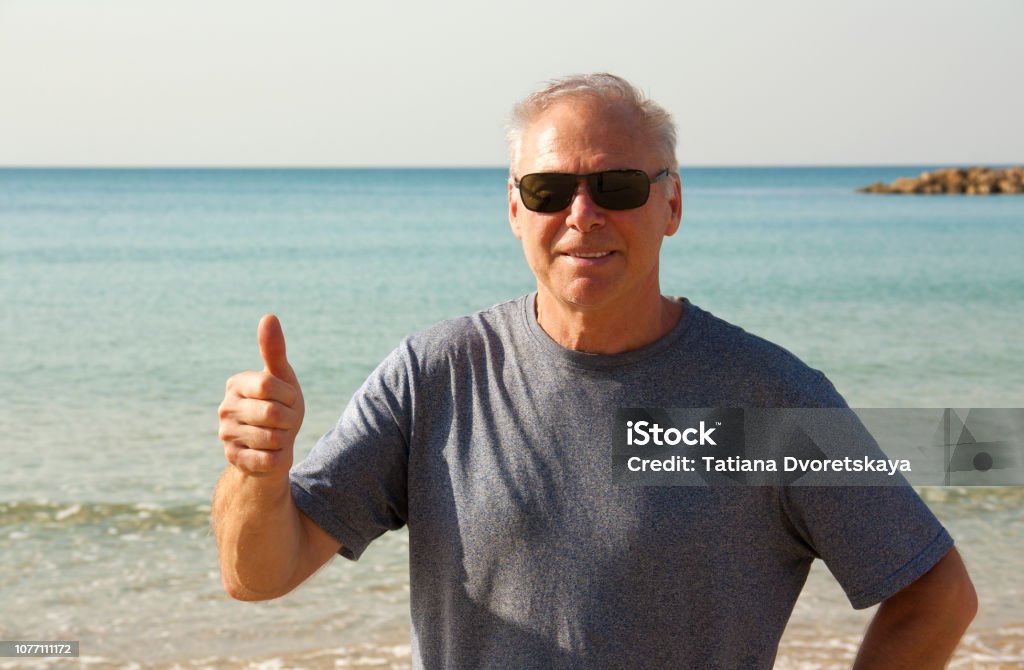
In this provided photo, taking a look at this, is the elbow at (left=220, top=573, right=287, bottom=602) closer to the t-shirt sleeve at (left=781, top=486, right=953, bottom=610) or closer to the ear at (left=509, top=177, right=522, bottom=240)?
the ear at (left=509, top=177, right=522, bottom=240)

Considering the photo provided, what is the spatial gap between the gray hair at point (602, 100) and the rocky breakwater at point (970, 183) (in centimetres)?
6563

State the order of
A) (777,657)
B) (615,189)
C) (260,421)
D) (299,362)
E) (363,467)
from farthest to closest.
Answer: (299,362), (777,657), (615,189), (363,467), (260,421)

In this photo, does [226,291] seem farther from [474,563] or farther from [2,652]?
[474,563]

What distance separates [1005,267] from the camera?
27.4 meters

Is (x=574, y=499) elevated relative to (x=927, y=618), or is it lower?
elevated

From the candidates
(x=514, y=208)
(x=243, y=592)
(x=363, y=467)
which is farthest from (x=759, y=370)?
(x=243, y=592)

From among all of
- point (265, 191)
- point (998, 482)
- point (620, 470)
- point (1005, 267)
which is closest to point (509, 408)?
point (620, 470)

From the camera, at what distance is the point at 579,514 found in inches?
89.6

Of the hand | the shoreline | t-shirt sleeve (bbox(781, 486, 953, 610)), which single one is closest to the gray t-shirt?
t-shirt sleeve (bbox(781, 486, 953, 610))

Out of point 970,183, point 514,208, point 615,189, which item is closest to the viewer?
point 615,189

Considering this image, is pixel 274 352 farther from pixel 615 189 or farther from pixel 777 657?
pixel 777 657

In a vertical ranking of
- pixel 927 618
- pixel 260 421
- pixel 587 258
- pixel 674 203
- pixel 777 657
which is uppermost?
pixel 674 203

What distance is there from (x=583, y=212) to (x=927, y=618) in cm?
108

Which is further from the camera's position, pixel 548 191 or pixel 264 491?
pixel 548 191
